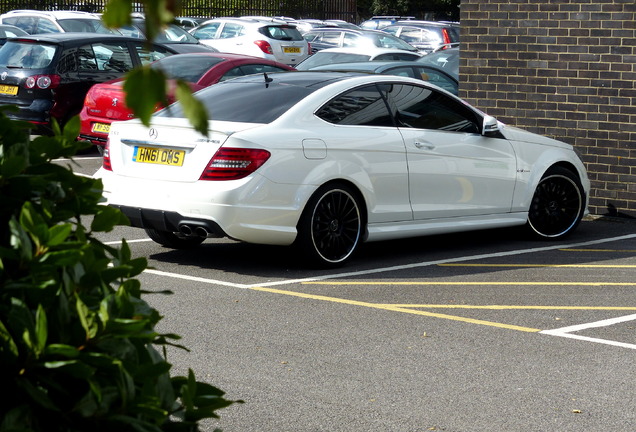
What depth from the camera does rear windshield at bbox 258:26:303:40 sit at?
32.0m

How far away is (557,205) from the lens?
10.4m

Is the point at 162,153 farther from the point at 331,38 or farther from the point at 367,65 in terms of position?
the point at 331,38

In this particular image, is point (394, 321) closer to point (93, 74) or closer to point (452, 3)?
point (93, 74)

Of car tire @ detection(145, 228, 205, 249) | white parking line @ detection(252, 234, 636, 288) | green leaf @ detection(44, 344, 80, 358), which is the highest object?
green leaf @ detection(44, 344, 80, 358)

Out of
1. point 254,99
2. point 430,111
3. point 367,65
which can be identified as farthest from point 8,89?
point 430,111

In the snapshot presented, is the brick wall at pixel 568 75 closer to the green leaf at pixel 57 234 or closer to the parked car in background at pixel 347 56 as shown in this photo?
the parked car in background at pixel 347 56

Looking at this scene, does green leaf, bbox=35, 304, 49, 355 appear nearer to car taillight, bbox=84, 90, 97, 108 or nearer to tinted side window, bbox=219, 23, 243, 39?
car taillight, bbox=84, 90, 97, 108

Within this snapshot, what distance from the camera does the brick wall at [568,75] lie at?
11820 mm

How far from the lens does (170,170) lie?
8.24m

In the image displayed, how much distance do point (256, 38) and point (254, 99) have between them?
23245 millimetres

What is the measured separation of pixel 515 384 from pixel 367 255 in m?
3.97

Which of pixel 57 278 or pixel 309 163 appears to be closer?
pixel 57 278

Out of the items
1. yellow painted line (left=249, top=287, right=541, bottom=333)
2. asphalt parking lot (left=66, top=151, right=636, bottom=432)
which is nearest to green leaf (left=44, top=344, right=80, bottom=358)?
asphalt parking lot (left=66, top=151, right=636, bottom=432)

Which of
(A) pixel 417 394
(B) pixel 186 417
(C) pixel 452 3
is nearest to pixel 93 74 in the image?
(A) pixel 417 394
